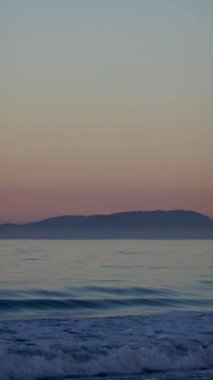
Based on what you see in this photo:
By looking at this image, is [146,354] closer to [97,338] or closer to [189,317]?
[97,338]

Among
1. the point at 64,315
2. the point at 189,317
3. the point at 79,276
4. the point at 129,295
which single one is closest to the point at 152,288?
the point at 129,295

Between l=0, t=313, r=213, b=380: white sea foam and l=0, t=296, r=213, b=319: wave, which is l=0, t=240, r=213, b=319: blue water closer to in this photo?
l=0, t=296, r=213, b=319: wave

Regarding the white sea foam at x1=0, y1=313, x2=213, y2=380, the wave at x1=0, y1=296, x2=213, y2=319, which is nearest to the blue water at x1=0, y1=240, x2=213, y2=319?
the wave at x1=0, y1=296, x2=213, y2=319

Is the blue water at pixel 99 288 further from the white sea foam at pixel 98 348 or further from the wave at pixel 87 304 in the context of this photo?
the white sea foam at pixel 98 348

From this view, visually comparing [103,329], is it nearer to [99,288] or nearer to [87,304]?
[87,304]

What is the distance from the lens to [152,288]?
33.4 metres

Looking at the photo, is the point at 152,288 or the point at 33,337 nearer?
the point at 33,337

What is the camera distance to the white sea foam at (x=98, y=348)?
14.6m

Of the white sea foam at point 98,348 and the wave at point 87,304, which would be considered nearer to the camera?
the white sea foam at point 98,348

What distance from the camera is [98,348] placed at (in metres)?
15.7

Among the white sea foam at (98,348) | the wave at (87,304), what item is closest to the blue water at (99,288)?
the wave at (87,304)

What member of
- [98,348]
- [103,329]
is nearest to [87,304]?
[103,329]

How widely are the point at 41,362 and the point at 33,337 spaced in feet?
7.90

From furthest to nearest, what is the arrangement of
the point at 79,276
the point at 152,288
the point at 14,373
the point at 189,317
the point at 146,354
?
the point at 79,276 → the point at 152,288 → the point at 189,317 → the point at 146,354 → the point at 14,373
